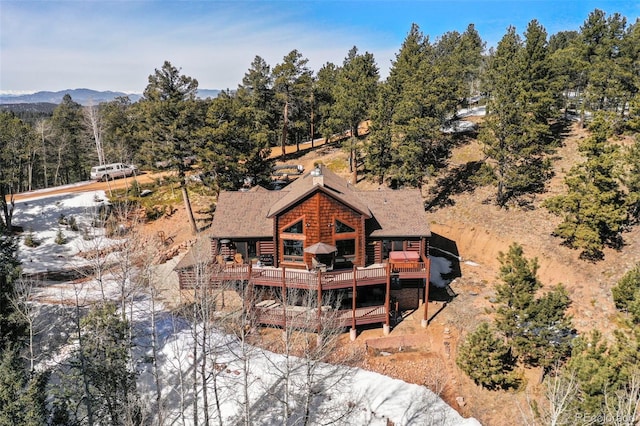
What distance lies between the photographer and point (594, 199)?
2838 centimetres

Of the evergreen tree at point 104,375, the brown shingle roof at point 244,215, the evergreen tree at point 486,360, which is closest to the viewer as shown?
the evergreen tree at point 104,375

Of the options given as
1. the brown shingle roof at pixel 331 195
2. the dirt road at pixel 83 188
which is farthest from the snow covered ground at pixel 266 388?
the dirt road at pixel 83 188

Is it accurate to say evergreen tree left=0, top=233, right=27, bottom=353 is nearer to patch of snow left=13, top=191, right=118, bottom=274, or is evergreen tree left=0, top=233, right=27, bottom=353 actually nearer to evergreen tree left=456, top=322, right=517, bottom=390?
patch of snow left=13, top=191, right=118, bottom=274

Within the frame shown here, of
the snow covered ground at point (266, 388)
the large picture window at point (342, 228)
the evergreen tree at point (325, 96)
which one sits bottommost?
the snow covered ground at point (266, 388)

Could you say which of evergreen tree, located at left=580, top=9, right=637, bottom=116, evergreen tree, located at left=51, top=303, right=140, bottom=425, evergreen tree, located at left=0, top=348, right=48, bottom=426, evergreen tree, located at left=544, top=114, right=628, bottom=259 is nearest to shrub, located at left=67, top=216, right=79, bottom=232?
evergreen tree, located at left=51, top=303, right=140, bottom=425

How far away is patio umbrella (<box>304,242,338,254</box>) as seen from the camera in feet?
85.0

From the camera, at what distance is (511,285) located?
2105 centimetres

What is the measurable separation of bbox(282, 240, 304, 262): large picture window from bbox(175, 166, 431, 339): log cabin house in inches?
2.7

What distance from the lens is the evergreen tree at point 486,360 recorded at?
20594 mm

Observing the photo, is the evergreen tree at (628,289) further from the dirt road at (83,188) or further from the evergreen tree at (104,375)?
the dirt road at (83,188)

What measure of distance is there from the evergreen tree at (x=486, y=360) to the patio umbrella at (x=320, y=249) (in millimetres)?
9524

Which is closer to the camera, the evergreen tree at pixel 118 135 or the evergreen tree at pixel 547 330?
the evergreen tree at pixel 547 330

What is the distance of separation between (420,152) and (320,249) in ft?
→ 55.6

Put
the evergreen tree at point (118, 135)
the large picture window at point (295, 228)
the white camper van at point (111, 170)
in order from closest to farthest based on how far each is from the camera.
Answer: the large picture window at point (295, 228) < the white camper van at point (111, 170) < the evergreen tree at point (118, 135)
